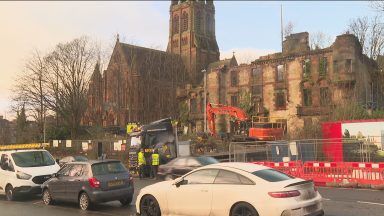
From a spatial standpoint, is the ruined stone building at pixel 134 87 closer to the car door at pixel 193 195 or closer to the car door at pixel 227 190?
the car door at pixel 193 195

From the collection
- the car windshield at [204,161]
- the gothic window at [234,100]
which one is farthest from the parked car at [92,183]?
the gothic window at [234,100]

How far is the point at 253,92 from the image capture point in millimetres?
60750

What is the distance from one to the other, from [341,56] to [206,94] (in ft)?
71.1

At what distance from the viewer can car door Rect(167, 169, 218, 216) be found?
9945 mm

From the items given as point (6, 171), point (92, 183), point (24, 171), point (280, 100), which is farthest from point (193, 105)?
point (92, 183)

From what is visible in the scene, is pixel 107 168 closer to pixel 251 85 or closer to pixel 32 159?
pixel 32 159

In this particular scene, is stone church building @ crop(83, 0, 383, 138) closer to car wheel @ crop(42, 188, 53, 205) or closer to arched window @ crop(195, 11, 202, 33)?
arched window @ crop(195, 11, 202, 33)

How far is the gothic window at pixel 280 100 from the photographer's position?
189 feet

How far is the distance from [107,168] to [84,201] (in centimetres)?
123

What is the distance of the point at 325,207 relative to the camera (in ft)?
42.7

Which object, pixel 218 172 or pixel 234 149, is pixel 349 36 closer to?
pixel 234 149

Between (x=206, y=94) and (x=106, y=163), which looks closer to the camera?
(x=106, y=163)

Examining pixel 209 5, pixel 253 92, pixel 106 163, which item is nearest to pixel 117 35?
pixel 253 92

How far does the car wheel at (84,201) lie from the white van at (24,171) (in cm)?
426
